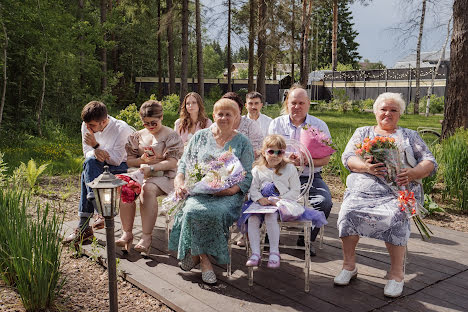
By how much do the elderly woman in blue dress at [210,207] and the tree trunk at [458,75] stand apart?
5.54 m

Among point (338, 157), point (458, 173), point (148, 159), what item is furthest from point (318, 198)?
point (338, 157)

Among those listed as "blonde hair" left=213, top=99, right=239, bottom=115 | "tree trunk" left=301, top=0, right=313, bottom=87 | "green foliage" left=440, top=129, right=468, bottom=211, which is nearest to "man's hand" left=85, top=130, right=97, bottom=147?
"blonde hair" left=213, top=99, right=239, bottom=115

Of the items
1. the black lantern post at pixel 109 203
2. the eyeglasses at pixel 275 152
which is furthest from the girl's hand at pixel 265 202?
the black lantern post at pixel 109 203

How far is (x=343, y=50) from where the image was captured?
171ft

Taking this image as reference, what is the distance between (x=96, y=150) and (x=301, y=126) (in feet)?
6.53

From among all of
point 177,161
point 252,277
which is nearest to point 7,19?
point 177,161

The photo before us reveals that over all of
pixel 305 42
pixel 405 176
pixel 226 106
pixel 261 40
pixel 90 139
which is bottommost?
pixel 405 176

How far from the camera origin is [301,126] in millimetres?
4195

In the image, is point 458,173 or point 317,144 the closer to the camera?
point 317,144

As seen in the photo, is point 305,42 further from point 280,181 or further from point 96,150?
point 280,181

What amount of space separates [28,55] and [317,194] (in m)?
9.63

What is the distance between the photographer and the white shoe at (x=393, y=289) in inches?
119

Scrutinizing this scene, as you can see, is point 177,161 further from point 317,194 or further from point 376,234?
point 376,234

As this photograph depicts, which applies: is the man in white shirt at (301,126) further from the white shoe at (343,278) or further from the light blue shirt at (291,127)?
the white shoe at (343,278)
